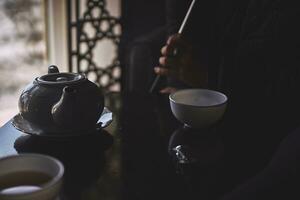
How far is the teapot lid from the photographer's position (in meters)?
0.97

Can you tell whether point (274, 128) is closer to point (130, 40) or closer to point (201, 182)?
point (201, 182)

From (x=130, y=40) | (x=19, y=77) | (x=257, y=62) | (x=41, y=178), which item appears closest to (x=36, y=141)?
(x=41, y=178)

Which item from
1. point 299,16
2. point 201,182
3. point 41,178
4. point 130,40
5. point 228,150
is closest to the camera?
point 41,178

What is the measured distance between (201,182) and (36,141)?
40cm

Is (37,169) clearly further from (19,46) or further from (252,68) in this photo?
(19,46)

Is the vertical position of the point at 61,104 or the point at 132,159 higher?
the point at 61,104

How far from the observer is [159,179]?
826 millimetres

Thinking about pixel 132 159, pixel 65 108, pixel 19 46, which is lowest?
pixel 19 46

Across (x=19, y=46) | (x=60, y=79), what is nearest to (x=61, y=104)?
(x=60, y=79)

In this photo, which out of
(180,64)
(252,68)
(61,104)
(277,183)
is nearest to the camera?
(277,183)

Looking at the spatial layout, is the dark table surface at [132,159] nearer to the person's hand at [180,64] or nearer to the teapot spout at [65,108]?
the teapot spout at [65,108]

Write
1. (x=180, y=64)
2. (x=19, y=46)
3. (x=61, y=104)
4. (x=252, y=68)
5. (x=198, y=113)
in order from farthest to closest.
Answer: (x=19, y=46)
(x=180, y=64)
(x=252, y=68)
(x=198, y=113)
(x=61, y=104)

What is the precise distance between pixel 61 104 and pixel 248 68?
2.65ft

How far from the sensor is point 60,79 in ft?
3.28
